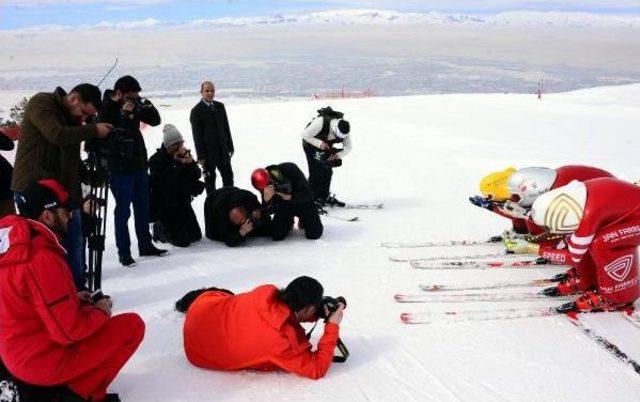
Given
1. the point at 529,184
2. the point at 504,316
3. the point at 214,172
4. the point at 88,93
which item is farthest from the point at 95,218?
the point at 529,184

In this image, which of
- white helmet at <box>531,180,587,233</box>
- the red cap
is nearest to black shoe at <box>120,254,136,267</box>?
the red cap

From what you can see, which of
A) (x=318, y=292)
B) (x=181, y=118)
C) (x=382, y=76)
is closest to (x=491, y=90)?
(x=382, y=76)

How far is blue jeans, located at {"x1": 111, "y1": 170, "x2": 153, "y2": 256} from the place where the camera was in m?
4.80

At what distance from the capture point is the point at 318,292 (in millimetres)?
3008

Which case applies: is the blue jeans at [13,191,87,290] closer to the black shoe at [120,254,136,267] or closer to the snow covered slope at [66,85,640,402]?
the snow covered slope at [66,85,640,402]

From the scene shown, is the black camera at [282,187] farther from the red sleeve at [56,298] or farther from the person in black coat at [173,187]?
the red sleeve at [56,298]

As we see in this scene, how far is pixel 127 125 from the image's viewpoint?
4.81 meters

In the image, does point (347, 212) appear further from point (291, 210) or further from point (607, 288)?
point (607, 288)

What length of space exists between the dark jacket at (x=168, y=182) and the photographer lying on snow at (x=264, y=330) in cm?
235

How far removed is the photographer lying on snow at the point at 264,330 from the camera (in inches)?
117

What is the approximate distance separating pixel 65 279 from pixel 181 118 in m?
13.4

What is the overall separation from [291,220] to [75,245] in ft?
7.52

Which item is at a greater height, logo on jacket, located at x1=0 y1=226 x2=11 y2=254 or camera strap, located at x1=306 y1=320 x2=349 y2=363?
logo on jacket, located at x1=0 y1=226 x2=11 y2=254

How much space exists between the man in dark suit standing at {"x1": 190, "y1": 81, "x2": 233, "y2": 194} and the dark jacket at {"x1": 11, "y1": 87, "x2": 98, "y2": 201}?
2.63m
